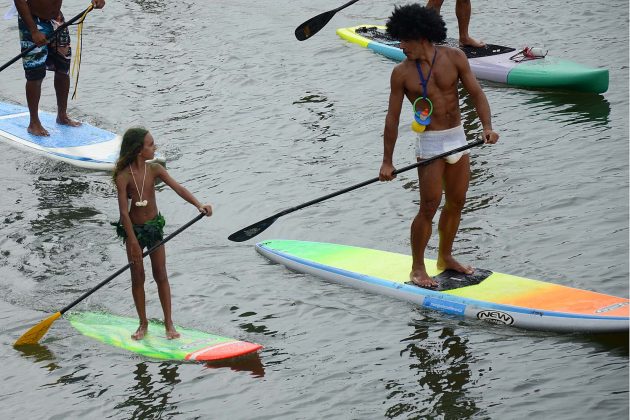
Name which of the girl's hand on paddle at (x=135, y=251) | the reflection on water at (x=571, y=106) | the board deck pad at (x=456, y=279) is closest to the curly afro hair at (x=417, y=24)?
the board deck pad at (x=456, y=279)

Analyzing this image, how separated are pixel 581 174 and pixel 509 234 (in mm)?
1515

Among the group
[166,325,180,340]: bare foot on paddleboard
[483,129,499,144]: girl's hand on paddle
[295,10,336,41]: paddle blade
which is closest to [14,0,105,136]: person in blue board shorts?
[295,10,336,41]: paddle blade

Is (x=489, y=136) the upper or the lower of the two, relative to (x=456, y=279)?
upper

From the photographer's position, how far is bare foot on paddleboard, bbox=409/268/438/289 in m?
7.48

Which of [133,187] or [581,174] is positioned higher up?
[133,187]

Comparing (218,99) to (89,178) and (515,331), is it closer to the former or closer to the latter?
(89,178)

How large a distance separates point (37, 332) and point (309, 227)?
9.36ft

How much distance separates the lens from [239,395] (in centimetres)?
660

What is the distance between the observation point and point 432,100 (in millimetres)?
7039

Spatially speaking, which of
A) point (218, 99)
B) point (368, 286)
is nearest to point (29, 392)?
point (368, 286)

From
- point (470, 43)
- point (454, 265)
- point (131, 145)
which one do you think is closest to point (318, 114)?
point (470, 43)

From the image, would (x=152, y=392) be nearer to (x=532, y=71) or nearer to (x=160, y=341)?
(x=160, y=341)

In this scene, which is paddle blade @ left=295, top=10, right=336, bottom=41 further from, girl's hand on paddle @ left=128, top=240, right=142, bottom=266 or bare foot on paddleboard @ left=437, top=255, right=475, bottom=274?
girl's hand on paddle @ left=128, top=240, right=142, bottom=266

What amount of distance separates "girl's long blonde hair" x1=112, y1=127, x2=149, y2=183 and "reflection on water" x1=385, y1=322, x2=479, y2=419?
7.34 feet
